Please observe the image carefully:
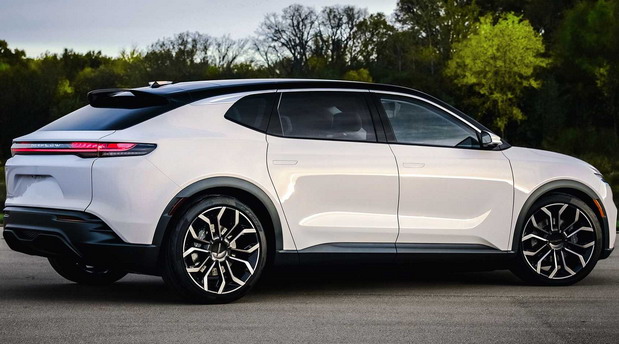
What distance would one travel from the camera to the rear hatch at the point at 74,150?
757 centimetres

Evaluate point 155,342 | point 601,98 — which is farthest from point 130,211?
point 601,98

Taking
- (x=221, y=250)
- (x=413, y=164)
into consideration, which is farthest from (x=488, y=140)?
(x=221, y=250)

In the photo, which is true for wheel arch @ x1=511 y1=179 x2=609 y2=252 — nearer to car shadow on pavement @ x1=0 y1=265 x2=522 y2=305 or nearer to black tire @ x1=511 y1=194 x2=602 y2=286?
black tire @ x1=511 y1=194 x2=602 y2=286

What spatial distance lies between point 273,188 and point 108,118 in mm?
1258

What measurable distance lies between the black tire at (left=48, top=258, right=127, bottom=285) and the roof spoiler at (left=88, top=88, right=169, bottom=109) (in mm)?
1629

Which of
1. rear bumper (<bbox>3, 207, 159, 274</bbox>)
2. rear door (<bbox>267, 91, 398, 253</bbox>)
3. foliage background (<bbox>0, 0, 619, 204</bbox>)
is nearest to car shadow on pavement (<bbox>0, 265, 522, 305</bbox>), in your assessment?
rear door (<bbox>267, 91, 398, 253</bbox>)

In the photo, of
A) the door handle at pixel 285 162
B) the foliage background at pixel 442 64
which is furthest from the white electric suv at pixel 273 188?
the foliage background at pixel 442 64

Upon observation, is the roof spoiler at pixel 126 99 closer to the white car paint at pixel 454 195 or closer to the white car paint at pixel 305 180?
the white car paint at pixel 305 180

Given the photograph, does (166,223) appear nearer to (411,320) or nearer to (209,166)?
(209,166)

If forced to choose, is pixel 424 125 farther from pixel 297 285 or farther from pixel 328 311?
pixel 328 311

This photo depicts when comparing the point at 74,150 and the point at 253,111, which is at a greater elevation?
the point at 253,111

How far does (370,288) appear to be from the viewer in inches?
353

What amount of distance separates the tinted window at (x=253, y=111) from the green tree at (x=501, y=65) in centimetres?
7329

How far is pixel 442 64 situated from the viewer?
3388 inches
